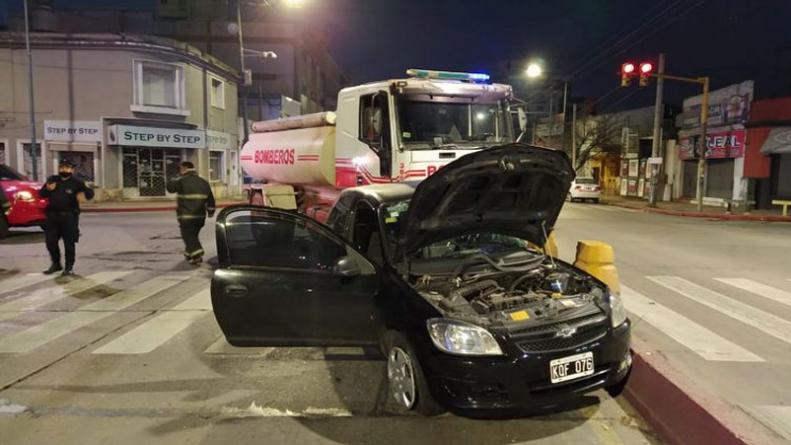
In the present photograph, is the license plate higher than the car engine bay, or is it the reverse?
the car engine bay

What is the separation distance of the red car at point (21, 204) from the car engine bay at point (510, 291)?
11303 millimetres

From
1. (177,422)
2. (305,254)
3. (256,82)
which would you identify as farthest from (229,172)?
(177,422)

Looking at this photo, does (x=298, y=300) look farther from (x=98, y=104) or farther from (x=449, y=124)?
(x=98, y=104)

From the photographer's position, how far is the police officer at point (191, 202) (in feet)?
31.7

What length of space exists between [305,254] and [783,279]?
7.89 m

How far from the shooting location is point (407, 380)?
13.4ft

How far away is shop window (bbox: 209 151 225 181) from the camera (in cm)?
2959

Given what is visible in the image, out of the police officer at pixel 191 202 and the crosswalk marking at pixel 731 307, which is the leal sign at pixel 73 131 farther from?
the crosswalk marking at pixel 731 307

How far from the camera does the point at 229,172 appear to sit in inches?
1251

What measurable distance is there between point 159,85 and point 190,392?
79.9ft

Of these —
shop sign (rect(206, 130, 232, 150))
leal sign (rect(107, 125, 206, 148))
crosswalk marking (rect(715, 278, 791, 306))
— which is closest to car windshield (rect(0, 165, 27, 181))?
leal sign (rect(107, 125, 206, 148))

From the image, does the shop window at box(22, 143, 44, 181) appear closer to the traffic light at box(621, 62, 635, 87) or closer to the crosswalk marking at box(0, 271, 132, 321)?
the crosswalk marking at box(0, 271, 132, 321)

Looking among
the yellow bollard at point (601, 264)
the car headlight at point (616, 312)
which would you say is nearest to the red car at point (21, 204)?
the yellow bollard at point (601, 264)

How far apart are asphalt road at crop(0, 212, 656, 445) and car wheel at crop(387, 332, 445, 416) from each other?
0.14 meters
